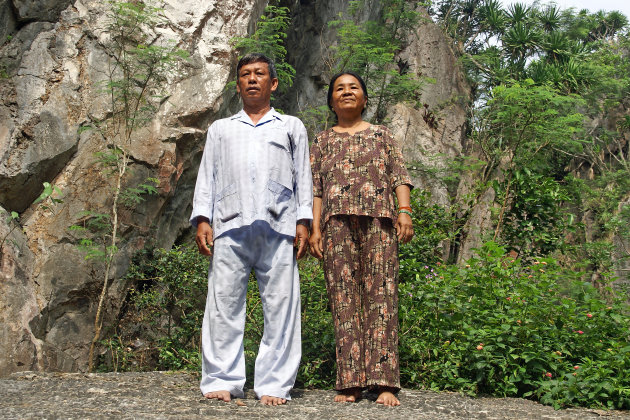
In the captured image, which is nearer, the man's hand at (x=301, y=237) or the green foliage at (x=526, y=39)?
the man's hand at (x=301, y=237)

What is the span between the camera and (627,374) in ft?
11.5

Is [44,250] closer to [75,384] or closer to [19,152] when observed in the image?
[19,152]

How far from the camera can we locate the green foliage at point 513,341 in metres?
3.48

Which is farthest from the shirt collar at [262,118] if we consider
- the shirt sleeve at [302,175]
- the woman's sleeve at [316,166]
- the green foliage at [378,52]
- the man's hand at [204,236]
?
the green foliage at [378,52]

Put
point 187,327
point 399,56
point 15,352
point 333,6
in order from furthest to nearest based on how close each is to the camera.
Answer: point 399,56, point 333,6, point 187,327, point 15,352

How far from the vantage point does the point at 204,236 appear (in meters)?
3.24

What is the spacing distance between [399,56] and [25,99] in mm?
10108

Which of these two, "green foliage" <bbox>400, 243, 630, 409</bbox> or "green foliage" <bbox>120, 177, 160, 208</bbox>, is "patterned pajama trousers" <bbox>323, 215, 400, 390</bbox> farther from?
"green foliage" <bbox>120, 177, 160, 208</bbox>

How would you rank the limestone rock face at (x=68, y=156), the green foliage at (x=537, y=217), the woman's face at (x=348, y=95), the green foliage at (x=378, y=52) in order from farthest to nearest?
the green foliage at (x=378, y=52), the green foliage at (x=537, y=217), the limestone rock face at (x=68, y=156), the woman's face at (x=348, y=95)

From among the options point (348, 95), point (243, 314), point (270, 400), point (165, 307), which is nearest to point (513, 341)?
point (270, 400)

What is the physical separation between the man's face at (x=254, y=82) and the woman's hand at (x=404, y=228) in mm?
1074

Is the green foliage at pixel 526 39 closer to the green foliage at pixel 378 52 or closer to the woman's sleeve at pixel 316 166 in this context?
the green foliage at pixel 378 52

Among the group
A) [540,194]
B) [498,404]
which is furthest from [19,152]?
[540,194]

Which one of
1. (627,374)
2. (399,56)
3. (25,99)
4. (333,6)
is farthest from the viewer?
(399,56)
